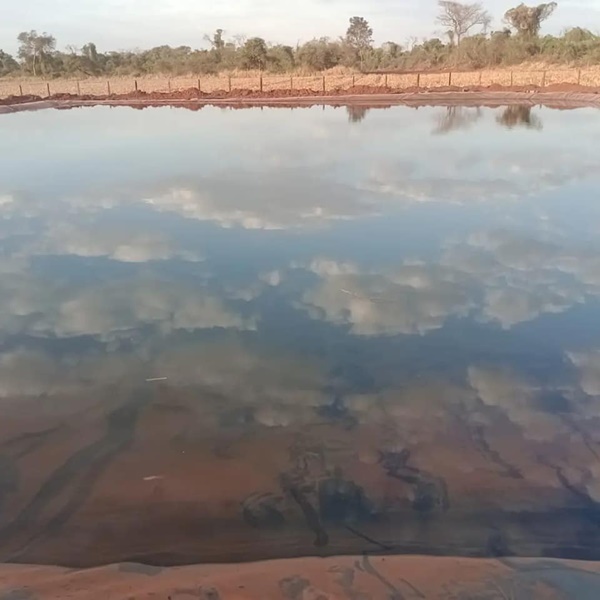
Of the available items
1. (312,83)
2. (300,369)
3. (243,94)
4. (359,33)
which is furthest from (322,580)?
(359,33)

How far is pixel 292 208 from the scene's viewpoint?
10234 millimetres

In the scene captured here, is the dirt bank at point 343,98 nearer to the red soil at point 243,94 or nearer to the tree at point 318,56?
the red soil at point 243,94

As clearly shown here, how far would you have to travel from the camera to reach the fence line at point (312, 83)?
29.8 meters

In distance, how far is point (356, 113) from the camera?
78.5 ft

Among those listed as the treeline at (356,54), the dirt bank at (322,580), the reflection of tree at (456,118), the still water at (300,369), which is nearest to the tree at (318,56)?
the treeline at (356,54)

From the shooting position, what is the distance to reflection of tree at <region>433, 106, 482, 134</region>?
1899 cm

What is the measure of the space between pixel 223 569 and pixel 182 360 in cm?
248

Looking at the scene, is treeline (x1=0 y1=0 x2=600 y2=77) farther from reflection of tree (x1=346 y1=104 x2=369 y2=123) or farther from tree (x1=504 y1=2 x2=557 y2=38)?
reflection of tree (x1=346 y1=104 x2=369 y2=123)

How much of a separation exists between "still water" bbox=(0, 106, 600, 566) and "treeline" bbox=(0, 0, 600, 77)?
99.3ft

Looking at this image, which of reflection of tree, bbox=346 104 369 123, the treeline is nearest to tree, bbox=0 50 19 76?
the treeline

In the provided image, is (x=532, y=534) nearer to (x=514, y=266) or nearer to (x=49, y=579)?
(x=49, y=579)

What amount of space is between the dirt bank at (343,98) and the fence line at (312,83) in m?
1.03

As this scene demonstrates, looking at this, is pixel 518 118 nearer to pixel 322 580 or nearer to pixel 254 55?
pixel 322 580

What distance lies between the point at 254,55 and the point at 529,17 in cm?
1876
